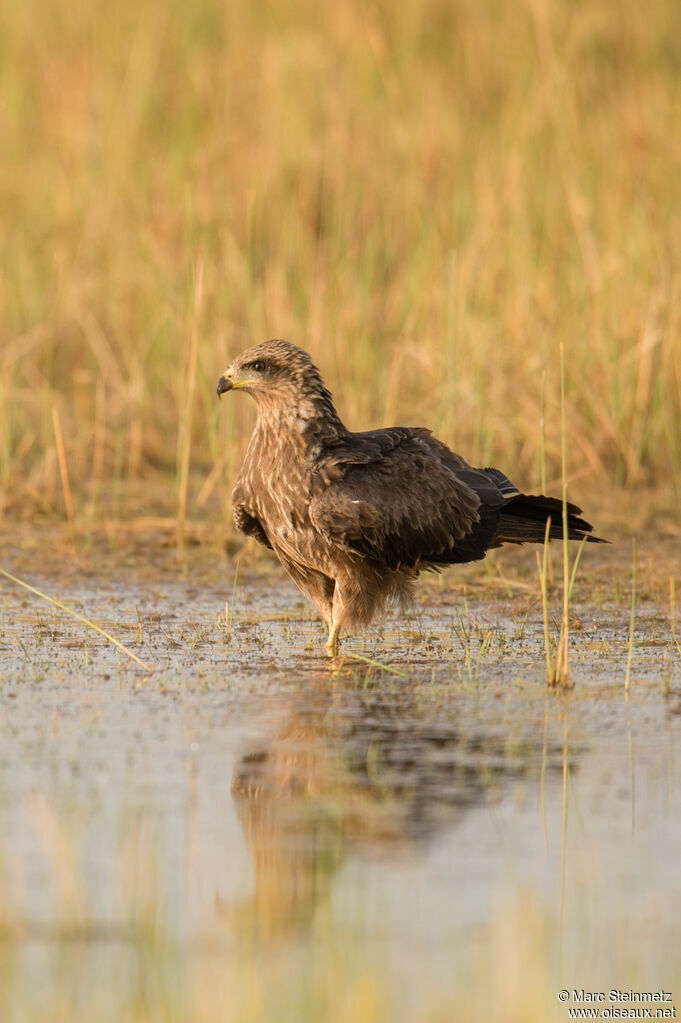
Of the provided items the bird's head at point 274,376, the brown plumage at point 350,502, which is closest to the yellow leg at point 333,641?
the brown plumage at point 350,502

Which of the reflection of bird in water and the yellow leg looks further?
the yellow leg

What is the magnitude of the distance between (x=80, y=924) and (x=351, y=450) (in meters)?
3.24

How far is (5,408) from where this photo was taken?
8.77 m

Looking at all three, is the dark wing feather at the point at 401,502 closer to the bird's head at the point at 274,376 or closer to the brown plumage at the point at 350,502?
the brown plumage at the point at 350,502

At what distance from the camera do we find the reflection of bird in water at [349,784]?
3.82 metres

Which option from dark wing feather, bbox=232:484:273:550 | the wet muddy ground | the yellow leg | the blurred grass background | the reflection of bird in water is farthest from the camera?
the blurred grass background

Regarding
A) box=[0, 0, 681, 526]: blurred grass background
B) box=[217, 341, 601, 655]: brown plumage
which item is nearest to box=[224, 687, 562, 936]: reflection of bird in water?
box=[217, 341, 601, 655]: brown plumage

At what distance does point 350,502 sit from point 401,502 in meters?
0.25

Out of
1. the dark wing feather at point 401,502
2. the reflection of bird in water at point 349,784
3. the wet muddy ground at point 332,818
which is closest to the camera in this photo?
the wet muddy ground at point 332,818

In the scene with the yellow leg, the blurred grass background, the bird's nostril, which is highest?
the blurred grass background

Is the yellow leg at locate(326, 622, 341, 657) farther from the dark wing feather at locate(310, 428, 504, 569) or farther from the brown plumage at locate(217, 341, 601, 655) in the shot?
the dark wing feather at locate(310, 428, 504, 569)

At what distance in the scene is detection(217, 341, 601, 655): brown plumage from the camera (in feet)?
20.6

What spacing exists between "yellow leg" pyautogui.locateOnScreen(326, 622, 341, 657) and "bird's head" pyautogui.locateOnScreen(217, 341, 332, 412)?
92 cm

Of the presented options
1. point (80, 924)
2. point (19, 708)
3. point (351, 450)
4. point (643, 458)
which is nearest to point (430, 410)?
point (643, 458)
